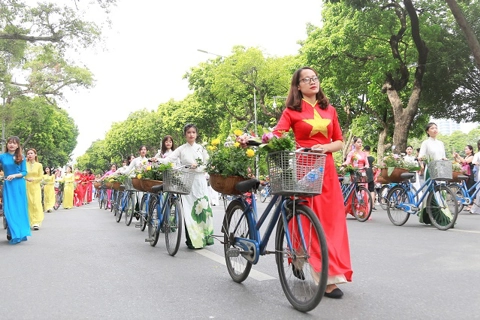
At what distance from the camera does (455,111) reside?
29281 mm

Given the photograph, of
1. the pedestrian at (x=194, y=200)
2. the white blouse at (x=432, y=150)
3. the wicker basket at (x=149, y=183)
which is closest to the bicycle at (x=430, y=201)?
the white blouse at (x=432, y=150)

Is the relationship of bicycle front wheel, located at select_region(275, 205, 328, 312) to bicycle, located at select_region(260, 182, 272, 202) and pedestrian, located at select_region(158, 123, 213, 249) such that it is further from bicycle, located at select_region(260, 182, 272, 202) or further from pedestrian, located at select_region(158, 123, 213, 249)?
pedestrian, located at select_region(158, 123, 213, 249)

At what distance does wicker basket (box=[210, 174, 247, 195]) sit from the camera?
4883 mm

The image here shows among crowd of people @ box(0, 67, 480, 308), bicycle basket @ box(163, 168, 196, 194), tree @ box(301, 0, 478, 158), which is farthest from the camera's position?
tree @ box(301, 0, 478, 158)

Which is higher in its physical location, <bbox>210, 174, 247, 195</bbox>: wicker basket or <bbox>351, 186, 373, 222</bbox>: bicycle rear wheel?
<bbox>210, 174, 247, 195</bbox>: wicker basket

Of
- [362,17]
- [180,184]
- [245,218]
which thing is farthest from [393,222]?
[362,17]

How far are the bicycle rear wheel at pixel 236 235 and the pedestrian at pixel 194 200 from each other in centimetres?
220

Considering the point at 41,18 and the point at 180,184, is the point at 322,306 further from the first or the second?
the point at 41,18

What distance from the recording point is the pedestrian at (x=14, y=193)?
897 cm

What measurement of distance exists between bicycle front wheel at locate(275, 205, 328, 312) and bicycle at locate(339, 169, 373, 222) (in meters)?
7.19

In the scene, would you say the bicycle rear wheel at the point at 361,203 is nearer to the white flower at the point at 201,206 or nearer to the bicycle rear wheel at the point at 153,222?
the white flower at the point at 201,206

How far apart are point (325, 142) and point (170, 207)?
327cm

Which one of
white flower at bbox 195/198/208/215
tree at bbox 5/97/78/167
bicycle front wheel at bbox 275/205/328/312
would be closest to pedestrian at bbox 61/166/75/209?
tree at bbox 5/97/78/167

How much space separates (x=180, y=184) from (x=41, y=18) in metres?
16.9
